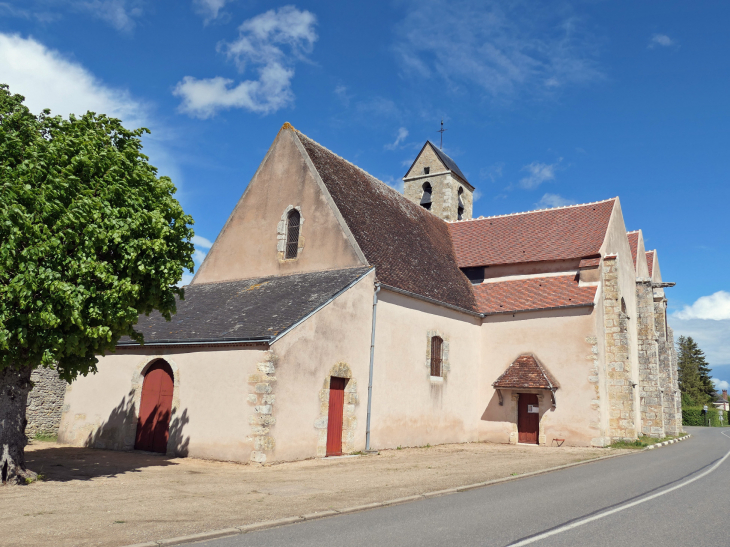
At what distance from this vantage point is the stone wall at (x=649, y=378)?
2420 cm

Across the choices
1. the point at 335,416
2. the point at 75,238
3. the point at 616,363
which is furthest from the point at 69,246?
the point at 616,363

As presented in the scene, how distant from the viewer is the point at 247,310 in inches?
591

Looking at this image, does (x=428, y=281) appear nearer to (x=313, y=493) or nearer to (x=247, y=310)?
(x=247, y=310)

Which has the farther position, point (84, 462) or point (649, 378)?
point (649, 378)

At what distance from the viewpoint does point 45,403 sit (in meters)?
17.6

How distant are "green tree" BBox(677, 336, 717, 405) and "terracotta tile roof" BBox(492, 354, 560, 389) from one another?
4983 cm

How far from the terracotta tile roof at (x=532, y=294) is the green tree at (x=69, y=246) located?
1399cm

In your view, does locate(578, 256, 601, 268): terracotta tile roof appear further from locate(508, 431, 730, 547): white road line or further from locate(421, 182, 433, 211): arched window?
locate(421, 182, 433, 211): arched window

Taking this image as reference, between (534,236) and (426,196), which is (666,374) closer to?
(534,236)

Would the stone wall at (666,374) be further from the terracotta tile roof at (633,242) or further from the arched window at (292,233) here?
the arched window at (292,233)

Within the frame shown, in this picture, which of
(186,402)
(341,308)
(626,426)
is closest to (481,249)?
(626,426)

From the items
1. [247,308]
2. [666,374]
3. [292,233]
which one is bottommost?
[666,374]

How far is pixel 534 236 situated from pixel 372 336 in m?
10.8

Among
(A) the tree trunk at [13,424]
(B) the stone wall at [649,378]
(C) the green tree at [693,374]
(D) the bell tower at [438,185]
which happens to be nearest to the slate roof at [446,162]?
(D) the bell tower at [438,185]
